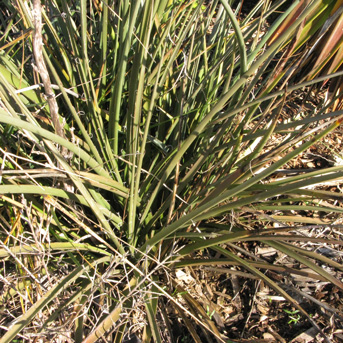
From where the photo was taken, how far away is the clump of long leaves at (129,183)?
0.82 metres

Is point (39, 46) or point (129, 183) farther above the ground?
point (39, 46)

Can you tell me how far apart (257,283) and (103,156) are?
2.22 feet

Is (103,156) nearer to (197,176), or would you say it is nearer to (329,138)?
(197,176)

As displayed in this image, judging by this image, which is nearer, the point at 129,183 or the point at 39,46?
the point at 39,46

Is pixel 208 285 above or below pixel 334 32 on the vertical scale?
below

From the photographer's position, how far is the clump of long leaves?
822 mm

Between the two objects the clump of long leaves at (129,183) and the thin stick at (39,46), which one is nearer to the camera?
the thin stick at (39,46)

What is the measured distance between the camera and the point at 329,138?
1.61m

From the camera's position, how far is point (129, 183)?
106 cm

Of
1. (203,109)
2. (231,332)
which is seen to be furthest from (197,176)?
(231,332)

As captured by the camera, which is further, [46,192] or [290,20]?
[290,20]

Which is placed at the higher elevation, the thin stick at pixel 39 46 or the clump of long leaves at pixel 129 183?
the thin stick at pixel 39 46

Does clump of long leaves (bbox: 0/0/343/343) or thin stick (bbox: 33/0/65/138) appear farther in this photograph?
clump of long leaves (bbox: 0/0/343/343)

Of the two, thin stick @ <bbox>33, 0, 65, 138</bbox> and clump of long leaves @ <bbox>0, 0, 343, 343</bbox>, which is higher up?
thin stick @ <bbox>33, 0, 65, 138</bbox>
